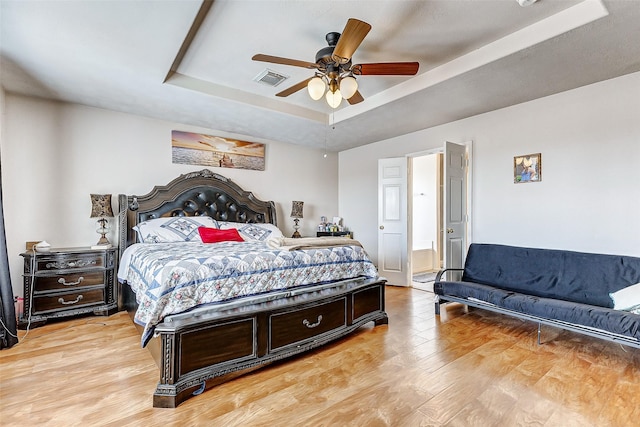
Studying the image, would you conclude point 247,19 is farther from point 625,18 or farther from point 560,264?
point 560,264

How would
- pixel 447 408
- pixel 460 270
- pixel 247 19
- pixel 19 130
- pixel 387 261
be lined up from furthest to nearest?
pixel 387 261, pixel 460 270, pixel 19 130, pixel 247 19, pixel 447 408

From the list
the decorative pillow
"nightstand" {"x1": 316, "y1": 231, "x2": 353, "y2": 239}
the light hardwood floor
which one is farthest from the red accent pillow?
"nightstand" {"x1": 316, "y1": 231, "x2": 353, "y2": 239}

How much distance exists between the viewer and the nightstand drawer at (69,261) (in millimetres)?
3240

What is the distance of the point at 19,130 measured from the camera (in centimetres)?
350

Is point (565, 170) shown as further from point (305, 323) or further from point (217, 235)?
point (217, 235)

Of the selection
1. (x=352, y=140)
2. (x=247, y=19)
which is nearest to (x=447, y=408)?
(x=247, y=19)

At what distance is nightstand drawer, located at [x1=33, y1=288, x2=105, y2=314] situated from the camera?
A: 10.6 ft

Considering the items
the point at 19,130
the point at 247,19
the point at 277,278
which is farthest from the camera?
the point at 19,130

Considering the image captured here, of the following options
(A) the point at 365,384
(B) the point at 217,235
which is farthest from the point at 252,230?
(A) the point at 365,384

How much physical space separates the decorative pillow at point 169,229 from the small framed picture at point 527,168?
13.3 ft

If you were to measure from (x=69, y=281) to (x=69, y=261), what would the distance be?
0.72ft

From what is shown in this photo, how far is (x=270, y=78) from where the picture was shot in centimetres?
332

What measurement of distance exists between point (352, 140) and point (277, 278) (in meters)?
3.67

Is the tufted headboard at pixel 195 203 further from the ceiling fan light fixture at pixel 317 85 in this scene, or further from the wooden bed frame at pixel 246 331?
the ceiling fan light fixture at pixel 317 85
